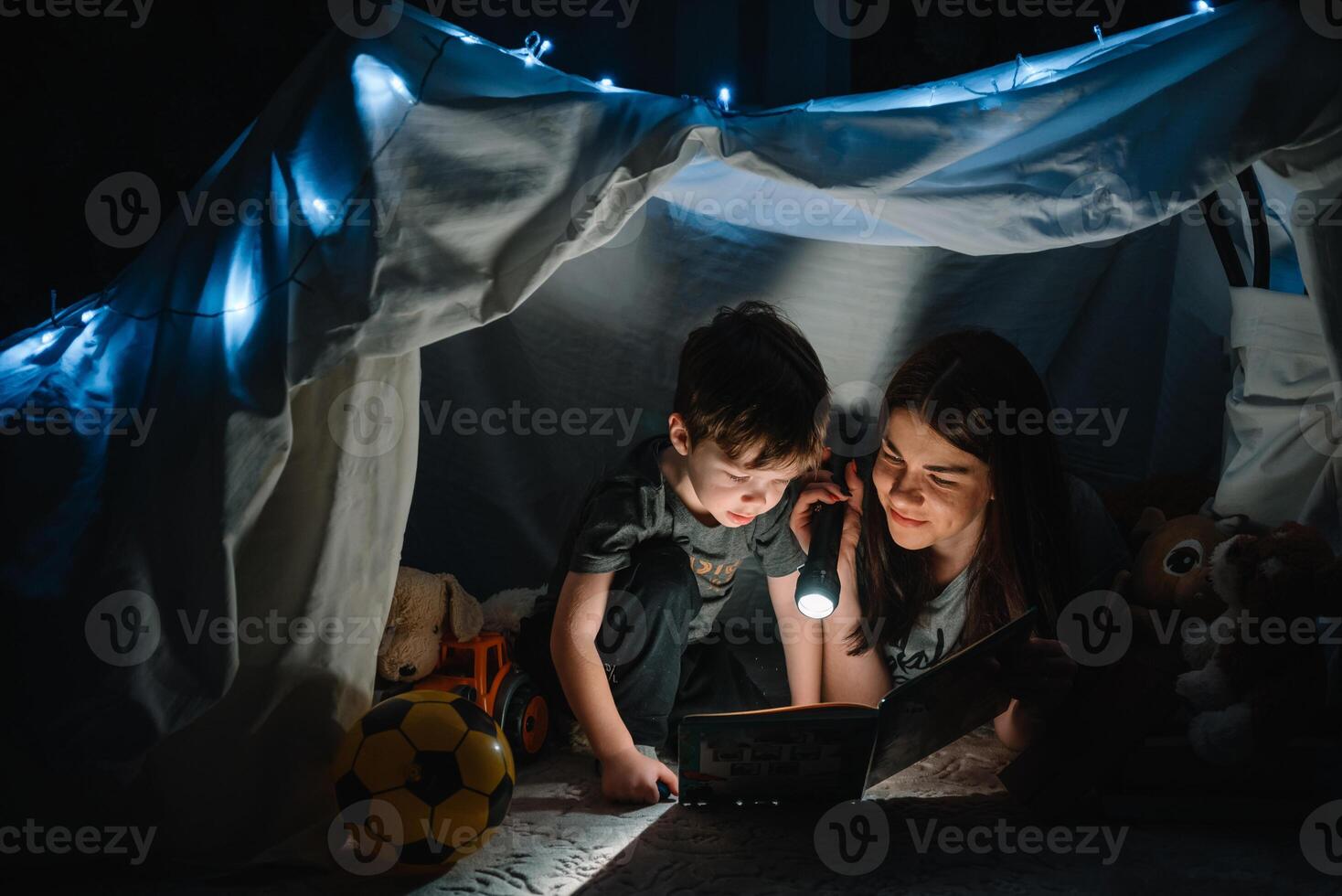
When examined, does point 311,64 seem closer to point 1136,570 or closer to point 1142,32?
point 1142,32

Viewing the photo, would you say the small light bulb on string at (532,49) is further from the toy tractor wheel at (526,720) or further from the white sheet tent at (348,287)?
the toy tractor wheel at (526,720)

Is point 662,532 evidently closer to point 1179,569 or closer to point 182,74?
point 1179,569

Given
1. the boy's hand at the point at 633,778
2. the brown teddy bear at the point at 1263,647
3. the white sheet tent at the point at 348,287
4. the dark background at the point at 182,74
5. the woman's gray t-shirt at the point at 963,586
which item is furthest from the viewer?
the dark background at the point at 182,74

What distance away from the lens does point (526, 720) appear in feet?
5.93

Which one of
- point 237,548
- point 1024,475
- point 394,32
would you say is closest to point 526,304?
point 394,32

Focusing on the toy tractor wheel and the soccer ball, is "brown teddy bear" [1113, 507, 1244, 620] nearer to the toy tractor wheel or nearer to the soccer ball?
the toy tractor wheel

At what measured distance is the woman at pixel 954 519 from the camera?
1.63 m

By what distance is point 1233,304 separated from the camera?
1997 mm

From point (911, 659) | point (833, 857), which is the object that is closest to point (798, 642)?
point (911, 659)

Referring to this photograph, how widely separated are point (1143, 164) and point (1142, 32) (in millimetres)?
283

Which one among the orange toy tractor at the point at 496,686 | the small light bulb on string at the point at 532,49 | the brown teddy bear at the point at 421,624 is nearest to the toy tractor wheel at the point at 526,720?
the orange toy tractor at the point at 496,686

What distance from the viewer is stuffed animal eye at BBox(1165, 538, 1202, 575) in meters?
1.85

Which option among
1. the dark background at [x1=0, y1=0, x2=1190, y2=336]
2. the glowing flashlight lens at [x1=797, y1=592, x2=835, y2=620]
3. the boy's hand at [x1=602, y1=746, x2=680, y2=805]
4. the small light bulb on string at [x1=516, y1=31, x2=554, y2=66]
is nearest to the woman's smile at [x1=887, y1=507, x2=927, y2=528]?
the glowing flashlight lens at [x1=797, y1=592, x2=835, y2=620]

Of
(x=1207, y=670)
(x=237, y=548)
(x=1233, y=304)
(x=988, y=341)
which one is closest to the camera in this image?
(x=237, y=548)
